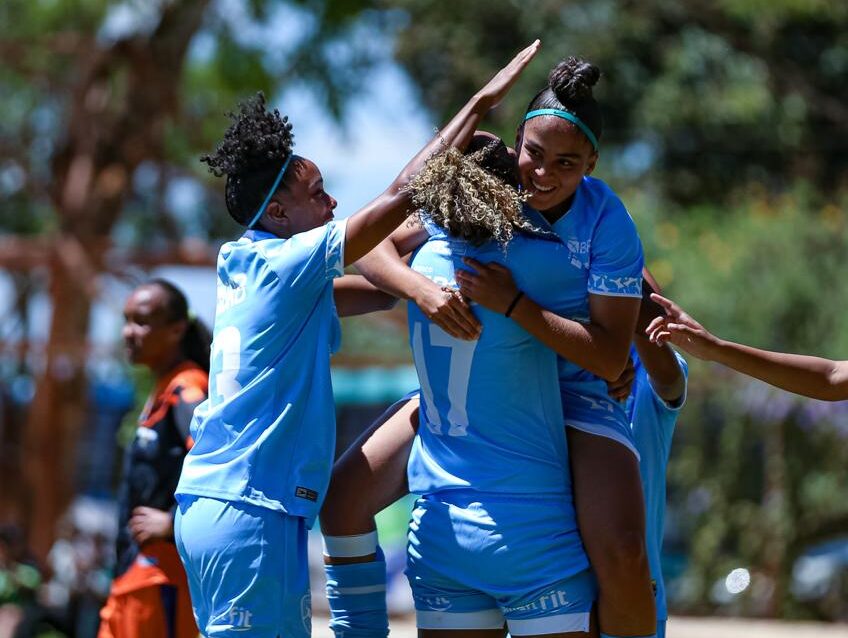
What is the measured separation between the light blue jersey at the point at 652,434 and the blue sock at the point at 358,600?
2.99ft

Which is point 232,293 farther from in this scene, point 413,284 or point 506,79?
point 506,79

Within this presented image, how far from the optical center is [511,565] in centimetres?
360

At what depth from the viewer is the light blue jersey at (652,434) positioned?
13.9 ft

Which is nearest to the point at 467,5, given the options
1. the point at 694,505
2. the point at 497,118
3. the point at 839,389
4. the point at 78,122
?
the point at 497,118

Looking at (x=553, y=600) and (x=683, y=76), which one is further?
(x=683, y=76)

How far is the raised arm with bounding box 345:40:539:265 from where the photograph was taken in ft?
11.6

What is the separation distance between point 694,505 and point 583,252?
447 inches

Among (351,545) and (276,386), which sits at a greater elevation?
(276,386)

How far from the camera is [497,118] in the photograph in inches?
679

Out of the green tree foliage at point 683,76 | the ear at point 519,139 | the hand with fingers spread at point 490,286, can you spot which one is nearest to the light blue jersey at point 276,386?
the hand with fingers spread at point 490,286

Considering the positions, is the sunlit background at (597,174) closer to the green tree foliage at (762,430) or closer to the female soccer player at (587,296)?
the green tree foliage at (762,430)

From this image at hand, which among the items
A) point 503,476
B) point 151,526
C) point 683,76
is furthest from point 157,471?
point 683,76

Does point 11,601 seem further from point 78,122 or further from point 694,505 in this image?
point 694,505

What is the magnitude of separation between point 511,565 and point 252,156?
135 centimetres
